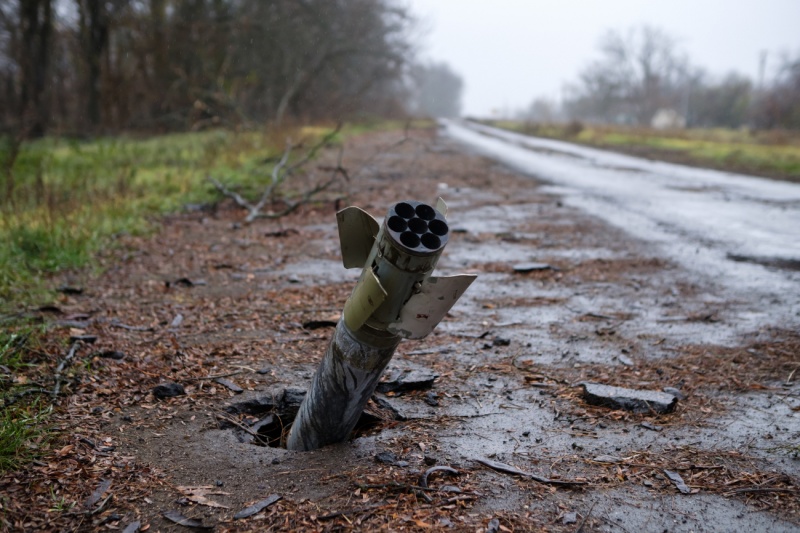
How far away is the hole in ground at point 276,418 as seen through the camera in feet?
10.6

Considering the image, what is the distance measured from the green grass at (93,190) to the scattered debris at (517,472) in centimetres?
357

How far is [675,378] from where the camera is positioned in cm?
366

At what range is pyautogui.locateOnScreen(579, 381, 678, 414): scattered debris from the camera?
3.26 m

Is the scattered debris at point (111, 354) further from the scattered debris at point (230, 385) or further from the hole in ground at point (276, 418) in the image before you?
the hole in ground at point (276, 418)

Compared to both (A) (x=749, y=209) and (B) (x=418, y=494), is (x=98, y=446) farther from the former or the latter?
(A) (x=749, y=209)

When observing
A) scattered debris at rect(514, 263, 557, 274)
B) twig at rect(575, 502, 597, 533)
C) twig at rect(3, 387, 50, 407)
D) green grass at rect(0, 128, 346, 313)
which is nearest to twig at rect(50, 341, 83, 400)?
twig at rect(3, 387, 50, 407)

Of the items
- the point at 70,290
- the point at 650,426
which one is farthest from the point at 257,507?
the point at 70,290

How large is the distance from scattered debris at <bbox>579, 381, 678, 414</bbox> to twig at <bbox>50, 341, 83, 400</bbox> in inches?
109

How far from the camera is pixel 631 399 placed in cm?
331

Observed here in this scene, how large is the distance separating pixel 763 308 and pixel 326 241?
452 cm

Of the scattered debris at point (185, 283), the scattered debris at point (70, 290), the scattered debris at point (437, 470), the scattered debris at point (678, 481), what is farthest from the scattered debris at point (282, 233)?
the scattered debris at point (678, 481)

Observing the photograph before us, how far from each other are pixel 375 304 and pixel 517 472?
0.97m

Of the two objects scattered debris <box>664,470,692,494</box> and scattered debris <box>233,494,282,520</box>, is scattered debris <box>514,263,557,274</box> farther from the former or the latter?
scattered debris <box>233,494,282,520</box>

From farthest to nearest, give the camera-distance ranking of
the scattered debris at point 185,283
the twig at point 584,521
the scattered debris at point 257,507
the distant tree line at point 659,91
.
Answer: the distant tree line at point 659,91
the scattered debris at point 185,283
the scattered debris at point 257,507
the twig at point 584,521
